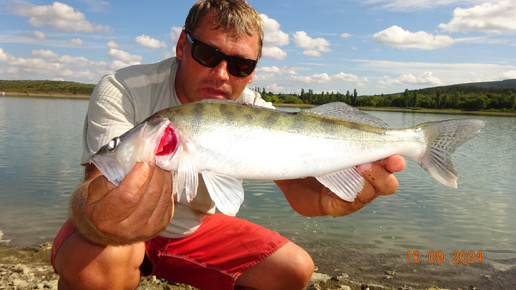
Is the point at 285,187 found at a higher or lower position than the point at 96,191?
lower

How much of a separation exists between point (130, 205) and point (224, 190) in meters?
0.74

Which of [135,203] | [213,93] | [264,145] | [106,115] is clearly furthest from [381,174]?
[106,115]

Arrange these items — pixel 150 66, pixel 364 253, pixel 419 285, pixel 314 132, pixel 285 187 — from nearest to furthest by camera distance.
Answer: pixel 314 132 < pixel 150 66 < pixel 285 187 < pixel 419 285 < pixel 364 253

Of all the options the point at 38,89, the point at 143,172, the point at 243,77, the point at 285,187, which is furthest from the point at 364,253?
the point at 38,89

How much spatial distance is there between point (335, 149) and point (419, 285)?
5.15m

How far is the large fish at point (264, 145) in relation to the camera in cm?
287

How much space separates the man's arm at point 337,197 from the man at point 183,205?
0.01 metres

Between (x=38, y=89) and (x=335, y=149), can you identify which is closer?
(x=335, y=149)

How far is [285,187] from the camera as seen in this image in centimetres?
521

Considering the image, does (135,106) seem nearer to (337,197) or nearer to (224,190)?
(224,190)

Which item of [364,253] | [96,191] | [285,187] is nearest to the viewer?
[96,191]

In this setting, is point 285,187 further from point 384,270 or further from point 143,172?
point 384,270
